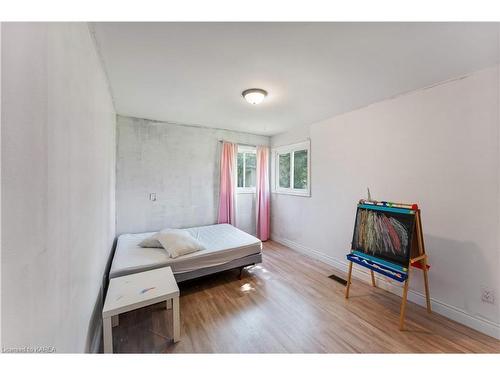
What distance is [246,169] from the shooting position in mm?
4305

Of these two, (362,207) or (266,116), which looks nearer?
(362,207)

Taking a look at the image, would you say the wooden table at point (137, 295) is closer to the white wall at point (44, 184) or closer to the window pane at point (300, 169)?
the white wall at point (44, 184)

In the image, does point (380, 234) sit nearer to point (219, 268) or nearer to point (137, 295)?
point (219, 268)

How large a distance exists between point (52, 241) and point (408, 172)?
3.02 m

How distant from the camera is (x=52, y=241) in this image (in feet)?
2.52

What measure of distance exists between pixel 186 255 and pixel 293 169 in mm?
2612

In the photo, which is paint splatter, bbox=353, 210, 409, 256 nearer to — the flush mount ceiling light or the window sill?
the flush mount ceiling light

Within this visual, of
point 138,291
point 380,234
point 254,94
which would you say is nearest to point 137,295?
point 138,291

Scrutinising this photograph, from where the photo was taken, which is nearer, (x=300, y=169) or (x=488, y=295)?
(x=488, y=295)

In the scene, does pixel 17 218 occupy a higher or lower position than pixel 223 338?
higher
